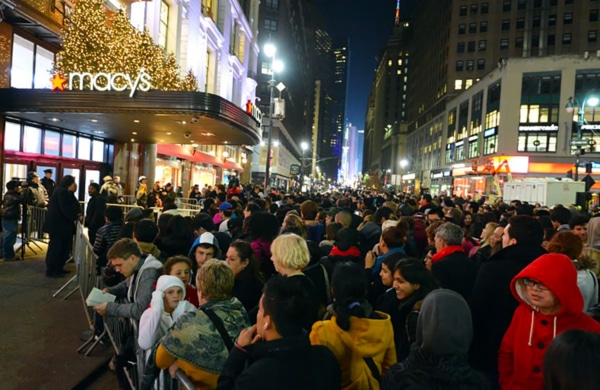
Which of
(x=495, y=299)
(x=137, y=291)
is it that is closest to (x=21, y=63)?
(x=137, y=291)

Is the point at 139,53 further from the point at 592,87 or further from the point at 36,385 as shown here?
the point at 592,87

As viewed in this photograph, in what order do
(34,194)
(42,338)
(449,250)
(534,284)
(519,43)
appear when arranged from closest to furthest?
1. (534,284)
2. (449,250)
3. (42,338)
4. (34,194)
5. (519,43)

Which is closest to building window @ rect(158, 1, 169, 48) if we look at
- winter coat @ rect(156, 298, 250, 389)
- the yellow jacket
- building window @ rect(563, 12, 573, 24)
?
winter coat @ rect(156, 298, 250, 389)

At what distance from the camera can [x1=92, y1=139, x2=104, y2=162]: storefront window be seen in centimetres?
2142

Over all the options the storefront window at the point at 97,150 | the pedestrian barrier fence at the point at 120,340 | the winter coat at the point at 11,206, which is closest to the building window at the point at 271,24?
the storefront window at the point at 97,150

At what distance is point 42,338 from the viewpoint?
5.64 meters

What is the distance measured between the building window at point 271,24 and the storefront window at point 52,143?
191 feet

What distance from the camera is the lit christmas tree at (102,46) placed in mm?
15812

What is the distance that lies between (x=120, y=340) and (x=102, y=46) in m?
15.5

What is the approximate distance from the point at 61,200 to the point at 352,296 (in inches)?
313

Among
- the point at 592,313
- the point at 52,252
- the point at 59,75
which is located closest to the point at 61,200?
the point at 52,252

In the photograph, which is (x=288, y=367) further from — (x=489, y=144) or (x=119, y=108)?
(x=489, y=144)

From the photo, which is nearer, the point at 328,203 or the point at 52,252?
the point at 52,252

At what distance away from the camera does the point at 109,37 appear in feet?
55.3
